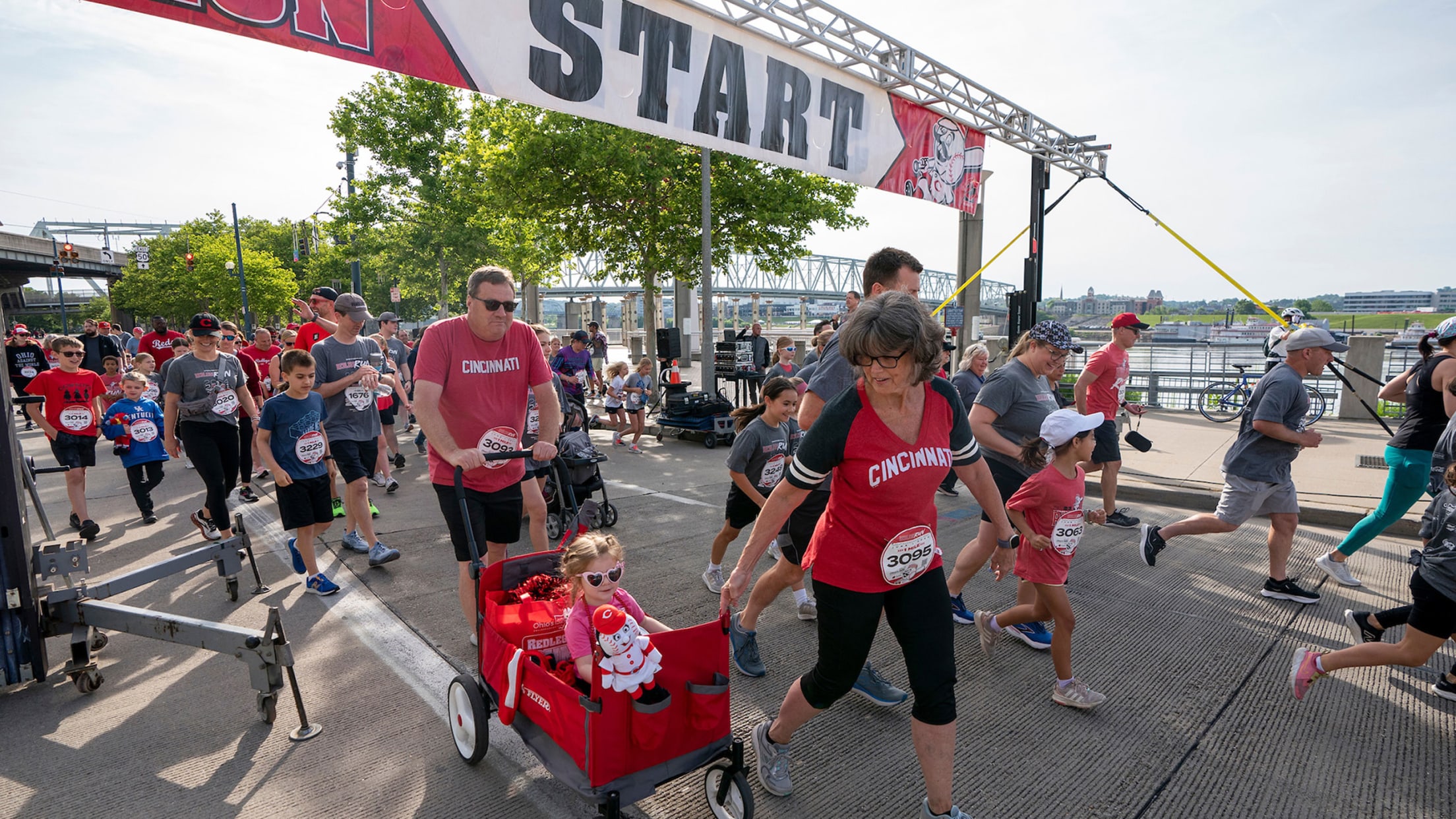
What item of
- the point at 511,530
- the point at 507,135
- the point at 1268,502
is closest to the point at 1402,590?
the point at 1268,502

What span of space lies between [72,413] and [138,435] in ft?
2.42

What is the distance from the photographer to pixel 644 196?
53.5 ft

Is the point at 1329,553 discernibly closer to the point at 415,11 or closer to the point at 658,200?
the point at 415,11

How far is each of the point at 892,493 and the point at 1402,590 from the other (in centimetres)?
501

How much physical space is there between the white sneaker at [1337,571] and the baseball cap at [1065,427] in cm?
321

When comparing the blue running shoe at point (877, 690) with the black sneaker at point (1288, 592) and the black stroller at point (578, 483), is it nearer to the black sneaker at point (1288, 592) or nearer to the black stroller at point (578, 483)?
the black sneaker at point (1288, 592)

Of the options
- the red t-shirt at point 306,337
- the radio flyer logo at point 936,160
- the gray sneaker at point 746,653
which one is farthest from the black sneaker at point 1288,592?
the red t-shirt at point 306,337

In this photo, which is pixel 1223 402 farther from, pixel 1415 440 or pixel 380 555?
pixel 380 555

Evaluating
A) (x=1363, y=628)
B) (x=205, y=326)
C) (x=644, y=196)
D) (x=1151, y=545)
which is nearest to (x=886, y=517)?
(x=1363, y=628)

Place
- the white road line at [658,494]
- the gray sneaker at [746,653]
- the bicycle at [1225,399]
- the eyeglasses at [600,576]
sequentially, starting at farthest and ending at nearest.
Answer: the bicycle at [1225,399]
the white road line at [658,494]
the gray sneaker at [746,653]
the eyeglasses at [600,576]

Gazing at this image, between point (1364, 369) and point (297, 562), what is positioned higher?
point (1364, 369)

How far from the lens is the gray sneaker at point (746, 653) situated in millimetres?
3777

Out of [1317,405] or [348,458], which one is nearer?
[348,458]

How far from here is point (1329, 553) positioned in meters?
5.18
